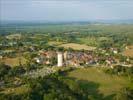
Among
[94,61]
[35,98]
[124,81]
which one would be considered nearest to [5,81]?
[35,98]

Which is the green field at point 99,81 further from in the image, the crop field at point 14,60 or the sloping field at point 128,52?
the sloping field at point 128,52

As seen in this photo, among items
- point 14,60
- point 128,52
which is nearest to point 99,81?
point 14,60

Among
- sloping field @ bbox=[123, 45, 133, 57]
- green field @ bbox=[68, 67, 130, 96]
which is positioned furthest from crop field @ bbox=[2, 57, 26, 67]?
sloping field @ bbox=[123, 45, 133, 57]

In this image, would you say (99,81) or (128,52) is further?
(128,52)

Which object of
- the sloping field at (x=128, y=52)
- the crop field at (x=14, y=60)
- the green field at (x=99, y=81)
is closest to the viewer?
the green field at (x=99, y=81)

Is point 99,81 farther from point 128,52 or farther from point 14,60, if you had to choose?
point 128,52

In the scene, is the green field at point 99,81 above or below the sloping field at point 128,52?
above

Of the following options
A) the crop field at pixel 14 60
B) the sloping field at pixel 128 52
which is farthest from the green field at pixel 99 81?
the sloping field at pixel 128 52

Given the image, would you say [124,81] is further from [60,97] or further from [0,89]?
[0,89]

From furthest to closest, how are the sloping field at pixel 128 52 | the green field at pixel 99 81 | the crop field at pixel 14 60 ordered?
the sloping field at pixel 128 52, the crop field at pixel 14 60, the green field at pixel 99 81

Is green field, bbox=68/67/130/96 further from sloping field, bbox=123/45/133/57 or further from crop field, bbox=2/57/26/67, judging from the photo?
sloping field, bbox=123/45/133/57
